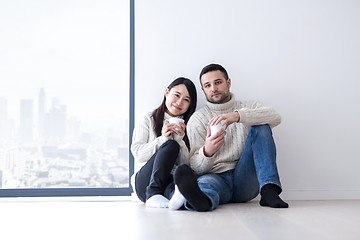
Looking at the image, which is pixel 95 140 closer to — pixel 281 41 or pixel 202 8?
pixel 202 8

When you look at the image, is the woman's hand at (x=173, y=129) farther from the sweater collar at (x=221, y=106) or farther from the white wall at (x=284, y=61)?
the white wall at (x=284, y=61)

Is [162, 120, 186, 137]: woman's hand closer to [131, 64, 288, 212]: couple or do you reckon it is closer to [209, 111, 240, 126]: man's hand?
[131, 64, 288, 212]: couple

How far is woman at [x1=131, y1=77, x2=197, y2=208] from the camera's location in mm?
1810

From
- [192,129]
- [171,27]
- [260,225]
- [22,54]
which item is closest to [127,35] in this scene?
[171,27]

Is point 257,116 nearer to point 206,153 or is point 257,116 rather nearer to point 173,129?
point 206,153

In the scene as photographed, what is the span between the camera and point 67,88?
2553 millimetres

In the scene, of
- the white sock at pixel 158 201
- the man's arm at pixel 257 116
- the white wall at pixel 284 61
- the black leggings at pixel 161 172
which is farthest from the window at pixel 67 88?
the man's arm at pixel 257 116

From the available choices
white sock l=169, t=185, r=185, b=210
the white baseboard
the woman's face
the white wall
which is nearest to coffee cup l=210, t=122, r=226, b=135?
white sock l=169, t=185, r=185, b=210

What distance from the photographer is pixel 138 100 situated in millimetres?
2395

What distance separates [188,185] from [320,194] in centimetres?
126

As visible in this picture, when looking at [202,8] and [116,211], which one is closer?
[116,211]

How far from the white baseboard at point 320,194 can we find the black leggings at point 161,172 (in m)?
0.91

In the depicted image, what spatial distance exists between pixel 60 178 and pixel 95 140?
0.36 meters

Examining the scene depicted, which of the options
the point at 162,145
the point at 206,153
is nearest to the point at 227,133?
the point at 206,153
